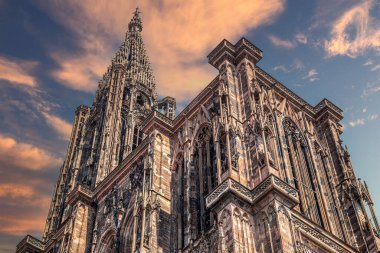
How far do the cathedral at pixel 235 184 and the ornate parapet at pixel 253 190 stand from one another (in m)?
0.04

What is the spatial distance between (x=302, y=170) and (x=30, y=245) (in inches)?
746

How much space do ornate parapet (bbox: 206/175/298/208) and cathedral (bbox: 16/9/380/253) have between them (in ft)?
0.13

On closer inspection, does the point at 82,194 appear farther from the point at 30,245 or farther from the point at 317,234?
the point at 317,234

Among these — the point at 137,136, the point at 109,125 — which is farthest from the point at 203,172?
the point at 137,136

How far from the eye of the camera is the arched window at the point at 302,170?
25.6 meters

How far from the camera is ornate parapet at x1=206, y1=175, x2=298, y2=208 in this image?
2110 centimetres

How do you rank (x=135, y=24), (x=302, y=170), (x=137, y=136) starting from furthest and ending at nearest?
(x=135, y=24) < (x=137, y=136) < (x=302, y=170)

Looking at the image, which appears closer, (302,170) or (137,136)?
(302,170)

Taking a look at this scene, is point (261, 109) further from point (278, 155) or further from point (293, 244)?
point (293, 244)

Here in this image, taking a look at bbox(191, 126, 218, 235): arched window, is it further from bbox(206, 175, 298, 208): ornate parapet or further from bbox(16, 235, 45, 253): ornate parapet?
bbox(16, 235, 45, 253): ornate parapet

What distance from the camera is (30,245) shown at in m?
38.1

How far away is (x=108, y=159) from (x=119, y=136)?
398cm

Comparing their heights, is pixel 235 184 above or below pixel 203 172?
below

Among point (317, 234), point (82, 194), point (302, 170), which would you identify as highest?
point (82, 194)
